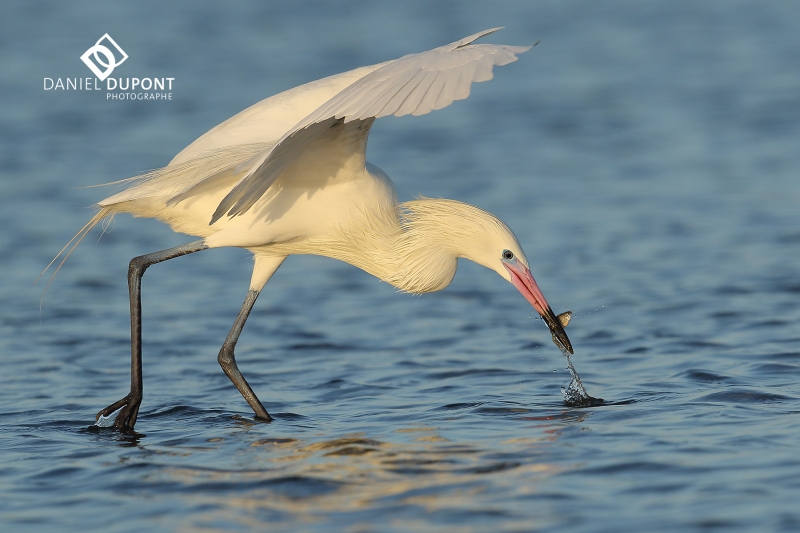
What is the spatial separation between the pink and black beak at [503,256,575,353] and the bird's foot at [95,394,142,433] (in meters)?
2.37

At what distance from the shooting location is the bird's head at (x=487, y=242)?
22.3 feet

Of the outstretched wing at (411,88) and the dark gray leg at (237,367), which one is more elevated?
the outstretched wing at (411,88)

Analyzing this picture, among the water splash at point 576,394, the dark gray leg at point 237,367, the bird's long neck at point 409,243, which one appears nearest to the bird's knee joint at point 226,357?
the dark gray leg at point 237,367

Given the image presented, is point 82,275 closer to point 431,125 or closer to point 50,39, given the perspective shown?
point 431,125

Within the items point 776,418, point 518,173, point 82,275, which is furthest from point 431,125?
point 776,418

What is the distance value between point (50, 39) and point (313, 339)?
12.1m

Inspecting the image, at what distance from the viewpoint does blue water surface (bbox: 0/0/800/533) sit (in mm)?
5234

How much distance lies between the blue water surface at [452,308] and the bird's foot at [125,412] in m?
0.18

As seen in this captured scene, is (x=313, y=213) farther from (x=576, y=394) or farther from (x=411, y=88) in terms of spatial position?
(x=576, y=394)

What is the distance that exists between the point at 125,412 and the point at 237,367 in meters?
0.96

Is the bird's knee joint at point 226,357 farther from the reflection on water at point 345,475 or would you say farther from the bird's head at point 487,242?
the bird's head at point 487,242

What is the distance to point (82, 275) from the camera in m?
10.9

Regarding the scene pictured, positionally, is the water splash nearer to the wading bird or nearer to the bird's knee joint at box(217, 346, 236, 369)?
the wading bird

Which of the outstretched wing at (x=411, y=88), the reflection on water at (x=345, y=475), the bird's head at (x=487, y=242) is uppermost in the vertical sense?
the outstretched wing at (x=411, y=88)
